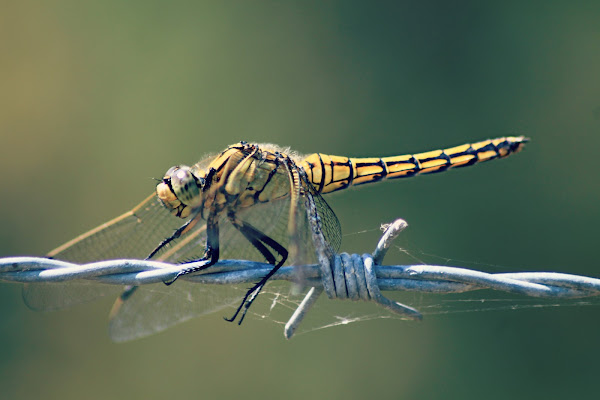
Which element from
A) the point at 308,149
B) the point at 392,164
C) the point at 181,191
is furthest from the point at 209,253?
the point at 308,149

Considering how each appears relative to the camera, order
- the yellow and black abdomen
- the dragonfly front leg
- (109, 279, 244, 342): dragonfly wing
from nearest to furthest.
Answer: the dragonfly front leg, (109, 279, 244, 342): dragonfly wing, the yellow and black abdomen

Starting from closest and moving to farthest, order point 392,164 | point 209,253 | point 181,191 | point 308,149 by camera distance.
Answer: point 209,253 < point 181,191 < point 392,164 < point 308,149

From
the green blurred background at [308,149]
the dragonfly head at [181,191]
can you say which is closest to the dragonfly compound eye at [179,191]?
the dragonfly head at [181,191]

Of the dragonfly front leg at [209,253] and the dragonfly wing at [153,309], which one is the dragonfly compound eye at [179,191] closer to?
the dragonfly front leg at [209,253]

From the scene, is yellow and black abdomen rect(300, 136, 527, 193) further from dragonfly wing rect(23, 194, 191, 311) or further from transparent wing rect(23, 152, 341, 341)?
dragonfly wing rect(23, 194, 191, 311)

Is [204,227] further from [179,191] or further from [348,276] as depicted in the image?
[348,276]

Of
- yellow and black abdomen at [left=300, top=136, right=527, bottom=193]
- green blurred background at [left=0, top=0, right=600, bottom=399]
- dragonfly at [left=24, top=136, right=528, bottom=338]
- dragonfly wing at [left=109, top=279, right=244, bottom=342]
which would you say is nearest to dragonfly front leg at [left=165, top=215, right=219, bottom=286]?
dragonfly at [left=24, top=136, right=528, bottom=338]

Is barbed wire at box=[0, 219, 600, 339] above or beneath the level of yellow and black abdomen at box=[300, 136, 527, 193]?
beneath
